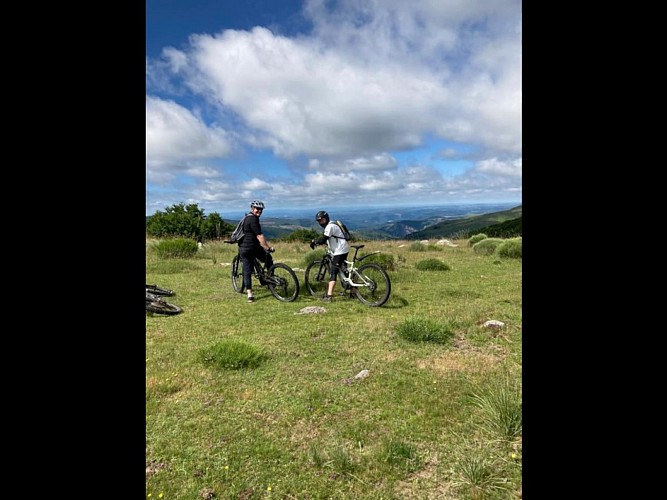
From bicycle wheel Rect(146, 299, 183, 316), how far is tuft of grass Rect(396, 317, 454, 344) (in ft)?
15.9

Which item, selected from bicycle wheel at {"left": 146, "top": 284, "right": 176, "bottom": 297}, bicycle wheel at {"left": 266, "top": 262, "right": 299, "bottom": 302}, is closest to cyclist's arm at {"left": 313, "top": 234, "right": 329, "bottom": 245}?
bicycle wheel at {"left": 266, "top": 262, "right": 299, "bottom": 302}

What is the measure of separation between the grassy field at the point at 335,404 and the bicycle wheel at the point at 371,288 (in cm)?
43

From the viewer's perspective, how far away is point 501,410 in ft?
11.1

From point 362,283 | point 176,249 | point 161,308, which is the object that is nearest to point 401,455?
point 362,283

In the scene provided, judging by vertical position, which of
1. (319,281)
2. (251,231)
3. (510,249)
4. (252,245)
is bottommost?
(319,281)

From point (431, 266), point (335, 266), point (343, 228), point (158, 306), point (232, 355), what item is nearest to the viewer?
point (232, 355)

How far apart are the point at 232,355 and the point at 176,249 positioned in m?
12.3

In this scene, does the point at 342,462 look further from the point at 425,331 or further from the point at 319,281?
the point at 319,281

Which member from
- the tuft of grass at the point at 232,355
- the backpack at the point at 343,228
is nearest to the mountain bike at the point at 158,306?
the tuft of grass at the point at 232,355

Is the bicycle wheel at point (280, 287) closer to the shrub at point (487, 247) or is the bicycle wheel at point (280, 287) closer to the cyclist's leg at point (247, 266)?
the cyclist's leg at point (247, 266)
